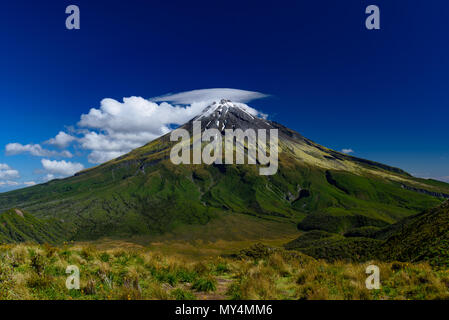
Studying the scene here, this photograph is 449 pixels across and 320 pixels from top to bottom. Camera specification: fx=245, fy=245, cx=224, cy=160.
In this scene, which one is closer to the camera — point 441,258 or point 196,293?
point 196,293

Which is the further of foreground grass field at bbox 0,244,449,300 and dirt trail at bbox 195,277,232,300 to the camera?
dirt trail at bbox 195,277,232,300

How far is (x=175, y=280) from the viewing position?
10922 mm

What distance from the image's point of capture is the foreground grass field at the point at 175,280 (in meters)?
8.72

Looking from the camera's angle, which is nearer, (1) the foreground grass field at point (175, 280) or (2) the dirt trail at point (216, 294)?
(1) the foreground grass field at point (175, 280)

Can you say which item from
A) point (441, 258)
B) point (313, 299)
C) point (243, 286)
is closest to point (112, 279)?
point (243, 286)

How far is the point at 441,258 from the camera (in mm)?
14219

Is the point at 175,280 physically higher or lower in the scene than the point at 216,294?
higher

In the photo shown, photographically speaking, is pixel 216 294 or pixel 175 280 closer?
pixel 216 294

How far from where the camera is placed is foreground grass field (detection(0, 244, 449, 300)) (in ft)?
28.6

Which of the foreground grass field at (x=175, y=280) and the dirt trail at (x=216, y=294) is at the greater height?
the foreground grass field at (x=175, y=280)

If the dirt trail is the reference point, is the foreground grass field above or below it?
above
